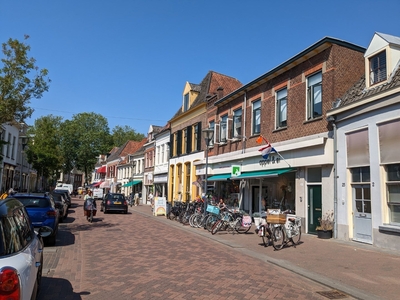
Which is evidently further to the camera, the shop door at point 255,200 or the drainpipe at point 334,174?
the shop door at point 255,200

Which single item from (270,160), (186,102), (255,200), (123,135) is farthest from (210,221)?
(123,135)

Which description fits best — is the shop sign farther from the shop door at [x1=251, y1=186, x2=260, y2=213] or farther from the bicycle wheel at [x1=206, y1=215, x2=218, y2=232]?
the bicycle wheel at [x1=206, y1=215, x2=218, y2=232]

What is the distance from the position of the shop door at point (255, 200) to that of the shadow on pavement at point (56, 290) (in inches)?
511

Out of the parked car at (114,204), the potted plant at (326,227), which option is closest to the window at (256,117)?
the potted plant at (326,227)

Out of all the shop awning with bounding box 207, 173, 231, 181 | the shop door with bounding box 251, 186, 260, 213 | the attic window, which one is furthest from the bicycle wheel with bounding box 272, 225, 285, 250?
the shop awning with bounding box 207, 173, 231, 181

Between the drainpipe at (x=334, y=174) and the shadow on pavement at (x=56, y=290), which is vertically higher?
the drainpipe at (x=334, y=174)

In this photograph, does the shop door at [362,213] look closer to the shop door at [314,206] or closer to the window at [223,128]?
the shop door at [314,206]

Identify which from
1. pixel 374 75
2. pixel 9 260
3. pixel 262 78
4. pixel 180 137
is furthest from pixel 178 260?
pixel 180 137

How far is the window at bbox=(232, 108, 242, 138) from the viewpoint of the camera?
2073cm

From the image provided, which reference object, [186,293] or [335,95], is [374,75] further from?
[186,293]

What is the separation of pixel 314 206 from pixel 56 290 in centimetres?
1069

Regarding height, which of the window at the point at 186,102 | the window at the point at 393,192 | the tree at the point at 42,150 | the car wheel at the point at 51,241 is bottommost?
the car wheel at the point at 51,241

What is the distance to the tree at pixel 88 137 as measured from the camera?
220ft

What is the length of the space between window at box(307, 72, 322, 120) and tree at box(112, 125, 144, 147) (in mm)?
70894
